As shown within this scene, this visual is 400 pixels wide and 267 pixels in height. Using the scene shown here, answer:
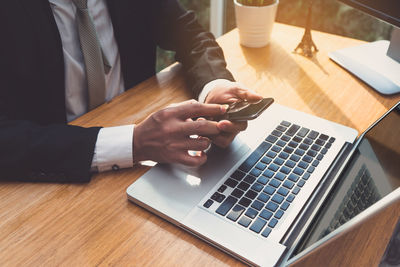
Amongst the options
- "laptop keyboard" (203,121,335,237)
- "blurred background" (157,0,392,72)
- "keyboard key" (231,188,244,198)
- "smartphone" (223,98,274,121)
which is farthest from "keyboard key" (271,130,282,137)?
"blurred background" (157,0,392,72)

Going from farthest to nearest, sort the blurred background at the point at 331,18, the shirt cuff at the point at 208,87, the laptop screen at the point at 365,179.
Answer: the blurred background at the point at 331,18 < the shirt cuff at the point at 208,87 < the laptop screen at the point at 365,179

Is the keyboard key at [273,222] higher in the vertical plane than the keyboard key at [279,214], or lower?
lower

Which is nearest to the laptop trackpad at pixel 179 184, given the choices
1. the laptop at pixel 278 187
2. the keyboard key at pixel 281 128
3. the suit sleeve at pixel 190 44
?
the laptop at pixel 278 187

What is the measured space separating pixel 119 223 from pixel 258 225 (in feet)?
0.85

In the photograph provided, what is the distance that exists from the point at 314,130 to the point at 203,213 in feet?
1.18

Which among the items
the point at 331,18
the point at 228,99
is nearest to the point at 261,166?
the point at 228,99

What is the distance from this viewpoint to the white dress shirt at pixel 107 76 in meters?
0.75

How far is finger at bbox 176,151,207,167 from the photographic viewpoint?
2.31 feet

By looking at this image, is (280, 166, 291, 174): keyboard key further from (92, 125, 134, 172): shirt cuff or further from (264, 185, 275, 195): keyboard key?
(92, 125, 134, 172): shirt cuff

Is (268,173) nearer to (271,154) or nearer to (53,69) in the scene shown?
(271,154)

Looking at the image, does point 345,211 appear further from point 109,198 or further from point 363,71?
point 363,71

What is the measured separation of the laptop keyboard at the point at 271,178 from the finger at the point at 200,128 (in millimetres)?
98

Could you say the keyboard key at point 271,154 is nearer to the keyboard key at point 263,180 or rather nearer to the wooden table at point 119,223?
the keyboard key at point 263,180

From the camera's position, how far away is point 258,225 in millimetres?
585
